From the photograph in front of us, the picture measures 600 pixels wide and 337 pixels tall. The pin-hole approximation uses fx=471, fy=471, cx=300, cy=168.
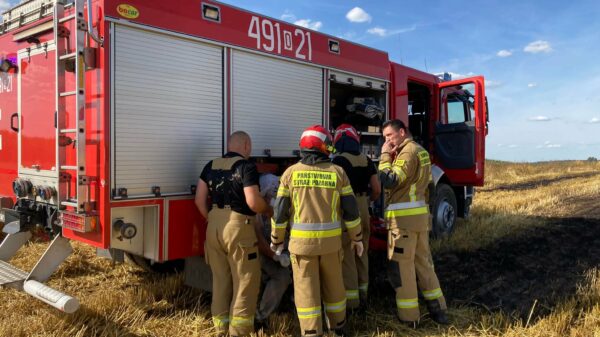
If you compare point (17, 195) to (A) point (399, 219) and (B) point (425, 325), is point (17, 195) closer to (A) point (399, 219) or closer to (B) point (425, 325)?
(A) point (399, 219)

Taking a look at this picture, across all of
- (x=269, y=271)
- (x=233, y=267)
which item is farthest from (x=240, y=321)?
(x=269, y=271)

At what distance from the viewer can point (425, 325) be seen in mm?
4008

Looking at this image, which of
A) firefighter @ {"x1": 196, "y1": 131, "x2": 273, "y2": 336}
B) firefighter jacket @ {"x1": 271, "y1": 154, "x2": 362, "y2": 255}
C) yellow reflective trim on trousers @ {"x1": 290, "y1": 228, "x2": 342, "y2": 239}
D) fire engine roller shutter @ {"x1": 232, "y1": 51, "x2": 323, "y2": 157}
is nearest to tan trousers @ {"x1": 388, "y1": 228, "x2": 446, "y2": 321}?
firefighter jacket @ {"x1": 271, "y1": 154, "x2": 362, "y2": 255}

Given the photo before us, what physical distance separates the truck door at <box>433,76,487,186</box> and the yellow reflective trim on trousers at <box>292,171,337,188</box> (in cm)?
421

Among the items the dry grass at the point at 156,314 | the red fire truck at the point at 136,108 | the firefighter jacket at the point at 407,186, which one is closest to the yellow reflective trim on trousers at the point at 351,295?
the dry grass at the point at 156,314

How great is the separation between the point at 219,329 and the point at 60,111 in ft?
6.95

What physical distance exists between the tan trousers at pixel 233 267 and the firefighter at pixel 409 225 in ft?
4.03

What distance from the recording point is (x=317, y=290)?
139 inches

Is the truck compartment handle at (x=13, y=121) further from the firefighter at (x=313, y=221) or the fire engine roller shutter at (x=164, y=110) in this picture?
the firefighter at (x=313, y=221)

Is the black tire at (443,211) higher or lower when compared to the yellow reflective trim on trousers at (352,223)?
lower

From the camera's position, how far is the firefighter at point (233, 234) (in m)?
3.62

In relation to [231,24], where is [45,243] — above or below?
below

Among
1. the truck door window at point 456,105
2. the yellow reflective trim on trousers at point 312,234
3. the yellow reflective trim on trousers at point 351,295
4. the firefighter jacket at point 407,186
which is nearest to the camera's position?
the yellow reflective trim on trousers at point 312,234

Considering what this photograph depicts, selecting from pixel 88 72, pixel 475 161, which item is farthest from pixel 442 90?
pixel 88 72
